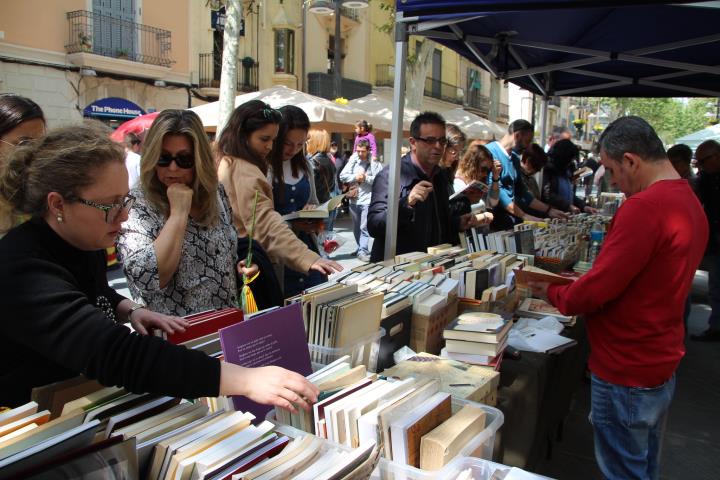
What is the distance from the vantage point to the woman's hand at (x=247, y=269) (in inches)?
90.3

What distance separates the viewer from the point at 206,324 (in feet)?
5.34

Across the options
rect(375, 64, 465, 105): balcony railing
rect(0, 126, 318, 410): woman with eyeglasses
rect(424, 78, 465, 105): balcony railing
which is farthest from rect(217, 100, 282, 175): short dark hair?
rect(424, 78, 465, 105): balcony railing

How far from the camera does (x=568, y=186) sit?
6070 mm

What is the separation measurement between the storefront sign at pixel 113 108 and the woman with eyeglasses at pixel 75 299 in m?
14.9

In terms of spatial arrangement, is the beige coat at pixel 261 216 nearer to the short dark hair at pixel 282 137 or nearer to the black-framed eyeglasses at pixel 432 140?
the short dark hair at pixel 282 137

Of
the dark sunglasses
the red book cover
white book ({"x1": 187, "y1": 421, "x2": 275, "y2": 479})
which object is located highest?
the dark sunglasses

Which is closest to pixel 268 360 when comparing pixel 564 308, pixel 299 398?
pixel 299 398

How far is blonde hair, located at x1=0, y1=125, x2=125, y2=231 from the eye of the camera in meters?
1.30

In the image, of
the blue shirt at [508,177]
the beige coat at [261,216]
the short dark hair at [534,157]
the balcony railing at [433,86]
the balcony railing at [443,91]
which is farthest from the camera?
the balcony railing at [443,91]

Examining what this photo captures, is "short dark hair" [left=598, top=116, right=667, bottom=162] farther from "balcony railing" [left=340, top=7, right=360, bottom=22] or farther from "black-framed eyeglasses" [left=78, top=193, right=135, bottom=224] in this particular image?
"balcony railing" [left=340, top=7, right=360, bottom=22]

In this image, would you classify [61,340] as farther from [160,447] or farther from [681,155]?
[681,155]

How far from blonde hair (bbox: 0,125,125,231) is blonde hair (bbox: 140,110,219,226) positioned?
62cm

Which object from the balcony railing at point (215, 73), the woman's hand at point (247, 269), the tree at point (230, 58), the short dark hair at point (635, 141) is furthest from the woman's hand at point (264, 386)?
the balcony railing at point (215, 73)

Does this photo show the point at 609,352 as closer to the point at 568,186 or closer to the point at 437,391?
the point at 437,391
